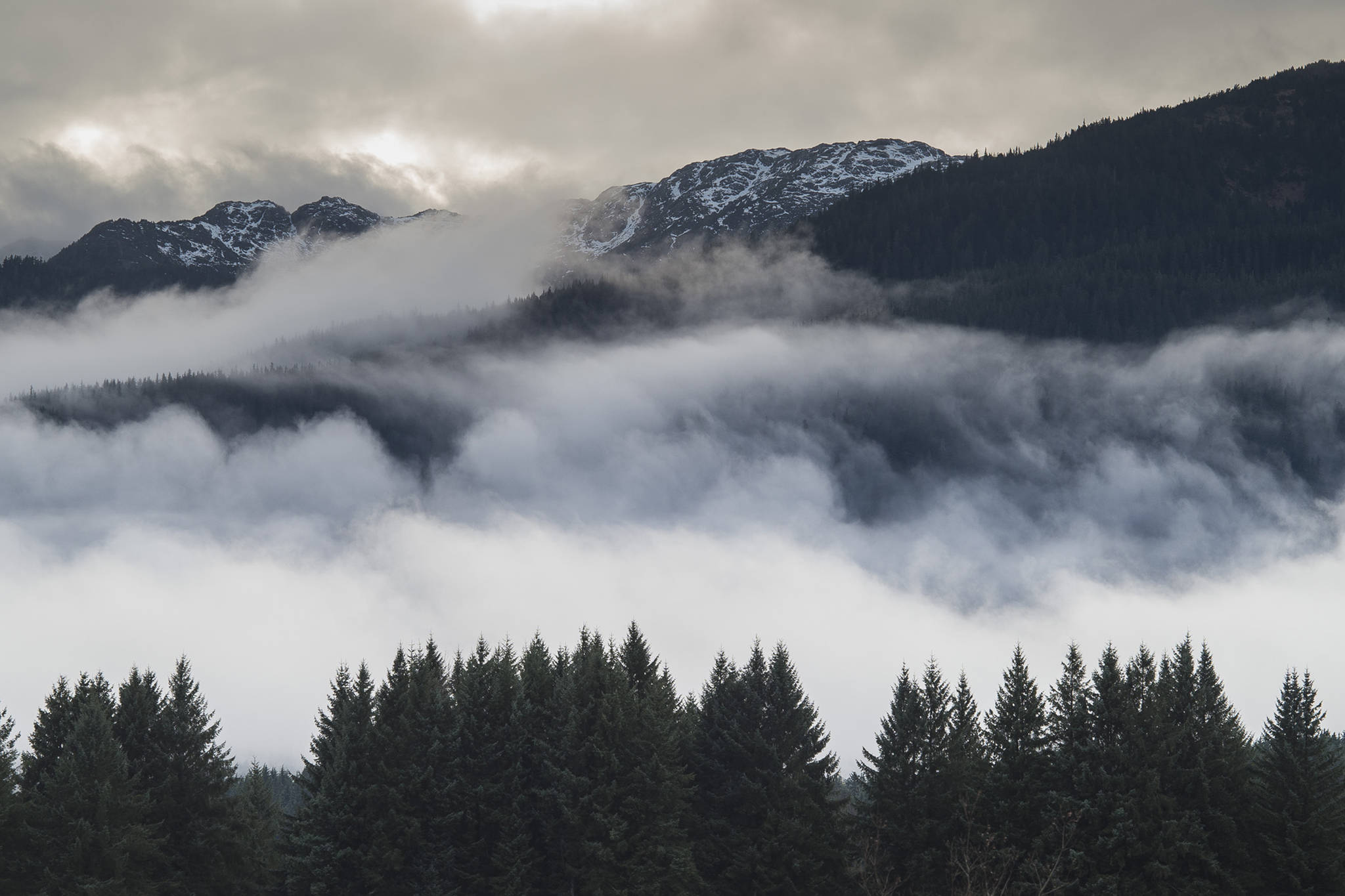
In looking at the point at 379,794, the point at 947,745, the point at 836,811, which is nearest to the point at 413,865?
the point at 379,794

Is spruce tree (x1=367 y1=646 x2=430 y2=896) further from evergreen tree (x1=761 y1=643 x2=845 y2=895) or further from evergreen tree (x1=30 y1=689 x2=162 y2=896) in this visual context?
evergreen tree (x1=761 y1=643 x2=845 y2=895)

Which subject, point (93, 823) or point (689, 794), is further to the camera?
point (689, 794)

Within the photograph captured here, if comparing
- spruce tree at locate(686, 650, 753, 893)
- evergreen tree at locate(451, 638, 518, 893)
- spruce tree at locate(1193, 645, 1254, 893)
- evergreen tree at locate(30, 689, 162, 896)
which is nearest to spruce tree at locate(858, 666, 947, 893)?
spruce tree at locate(686, 650, 753, 893)

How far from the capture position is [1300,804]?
3105 inches

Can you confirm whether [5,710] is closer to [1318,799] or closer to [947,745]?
[947,745]

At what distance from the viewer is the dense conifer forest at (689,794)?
79.5 m

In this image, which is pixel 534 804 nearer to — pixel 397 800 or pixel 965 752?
pixel 397 800

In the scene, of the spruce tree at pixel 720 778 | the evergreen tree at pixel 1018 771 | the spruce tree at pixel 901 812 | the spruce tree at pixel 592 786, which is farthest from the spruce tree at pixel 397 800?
the evergreen tree at pixel 1018 771

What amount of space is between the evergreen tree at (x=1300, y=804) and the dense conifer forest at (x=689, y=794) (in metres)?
0.15

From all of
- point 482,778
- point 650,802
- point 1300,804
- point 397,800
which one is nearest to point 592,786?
point 650,802

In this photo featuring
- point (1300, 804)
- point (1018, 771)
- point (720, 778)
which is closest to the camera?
point (1300, 804)

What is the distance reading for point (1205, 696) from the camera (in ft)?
274

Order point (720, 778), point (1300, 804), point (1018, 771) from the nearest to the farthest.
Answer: point (1300, 804) < point (1018, 771) < point (720, 778)

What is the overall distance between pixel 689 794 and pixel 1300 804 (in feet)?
117
